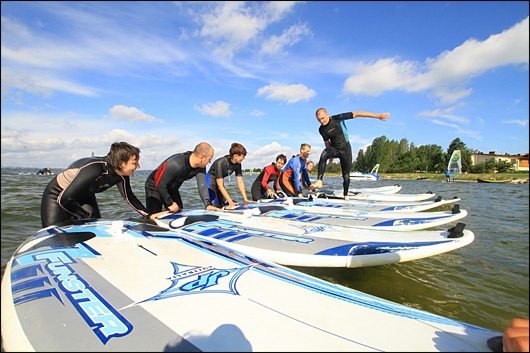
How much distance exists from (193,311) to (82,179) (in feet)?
7.89

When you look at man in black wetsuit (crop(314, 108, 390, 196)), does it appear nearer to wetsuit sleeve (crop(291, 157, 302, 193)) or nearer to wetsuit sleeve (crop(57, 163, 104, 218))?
wetsuit sleeve (crop(291, 157, 302, 193))

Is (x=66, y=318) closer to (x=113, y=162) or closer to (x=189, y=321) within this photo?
(x=189, y=321)

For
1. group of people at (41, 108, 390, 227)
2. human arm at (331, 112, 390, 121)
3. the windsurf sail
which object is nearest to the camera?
group of people at (41, 108, 390, 227)

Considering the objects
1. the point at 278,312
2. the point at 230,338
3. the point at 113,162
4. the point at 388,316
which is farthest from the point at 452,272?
the point at 113,162

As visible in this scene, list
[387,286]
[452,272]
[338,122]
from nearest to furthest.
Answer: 1. [387,286]
2. [452,272]
3. [338,122]

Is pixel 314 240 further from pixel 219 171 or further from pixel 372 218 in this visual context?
pixel 219 171

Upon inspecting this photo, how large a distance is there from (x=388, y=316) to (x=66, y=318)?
185 cm

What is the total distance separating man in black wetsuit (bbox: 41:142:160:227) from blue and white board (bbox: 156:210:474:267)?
1283 millimetres

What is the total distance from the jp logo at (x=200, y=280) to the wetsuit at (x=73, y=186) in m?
1.70

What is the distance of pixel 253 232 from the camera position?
3.73m

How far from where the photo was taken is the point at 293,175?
831cm

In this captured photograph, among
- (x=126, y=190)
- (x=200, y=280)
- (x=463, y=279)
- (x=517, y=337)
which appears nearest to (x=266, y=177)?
(x=126, y=190)

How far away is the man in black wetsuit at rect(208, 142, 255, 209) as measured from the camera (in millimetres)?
5316

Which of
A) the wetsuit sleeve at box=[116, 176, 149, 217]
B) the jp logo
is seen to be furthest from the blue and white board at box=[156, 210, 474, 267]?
the jp logo
